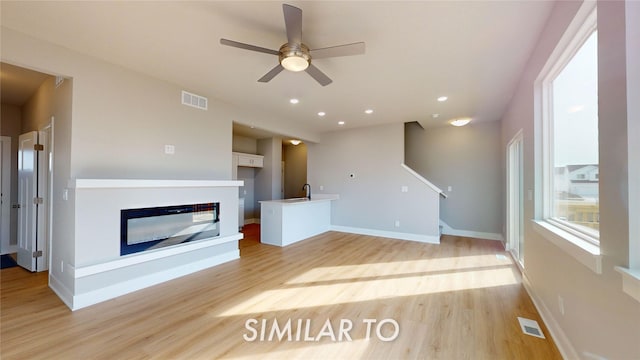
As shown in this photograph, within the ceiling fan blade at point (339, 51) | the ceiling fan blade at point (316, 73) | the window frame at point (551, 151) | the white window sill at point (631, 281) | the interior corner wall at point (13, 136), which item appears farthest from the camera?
the interior corner wall at point (13, 136)

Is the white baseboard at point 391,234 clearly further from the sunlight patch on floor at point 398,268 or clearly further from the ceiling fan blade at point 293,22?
the ceiling fan blade at point 293,22

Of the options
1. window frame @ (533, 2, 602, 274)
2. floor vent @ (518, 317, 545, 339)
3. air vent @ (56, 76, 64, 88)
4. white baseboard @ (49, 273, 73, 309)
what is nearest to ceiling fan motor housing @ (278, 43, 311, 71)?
window frame @ (533, 2, 602, 274)

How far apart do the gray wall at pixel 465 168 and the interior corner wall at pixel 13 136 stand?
8129mm

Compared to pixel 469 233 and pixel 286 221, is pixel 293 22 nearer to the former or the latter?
pixel 286 221

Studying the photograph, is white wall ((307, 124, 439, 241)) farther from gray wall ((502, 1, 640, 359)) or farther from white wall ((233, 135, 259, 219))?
gray wall ((502, 1, 640, 359))

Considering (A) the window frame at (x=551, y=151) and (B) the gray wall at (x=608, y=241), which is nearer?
(B) the gray wall at (x=608, y=241)

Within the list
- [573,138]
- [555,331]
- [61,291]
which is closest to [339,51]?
[573,138]

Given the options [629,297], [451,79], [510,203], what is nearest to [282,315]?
[629,297]

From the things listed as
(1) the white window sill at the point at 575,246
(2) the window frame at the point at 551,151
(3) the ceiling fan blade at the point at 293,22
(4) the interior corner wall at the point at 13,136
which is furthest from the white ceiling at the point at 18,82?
(1) the white window sill at the point at 575,246

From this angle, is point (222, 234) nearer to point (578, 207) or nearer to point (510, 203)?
point (578, 207)

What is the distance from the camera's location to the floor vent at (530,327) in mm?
2087

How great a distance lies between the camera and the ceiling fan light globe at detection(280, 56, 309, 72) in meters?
2.20

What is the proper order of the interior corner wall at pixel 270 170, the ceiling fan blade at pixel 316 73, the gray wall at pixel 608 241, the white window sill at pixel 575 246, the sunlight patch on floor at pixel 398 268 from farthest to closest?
the interior corner wall at pixel 270 170, the sunlight patch on floor at pixel 398 268, the ceiling fan blade at pixel 316 73, the white window sill at pixel 575 246, the gray wall at pixel 608 241

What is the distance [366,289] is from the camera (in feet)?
9.75
